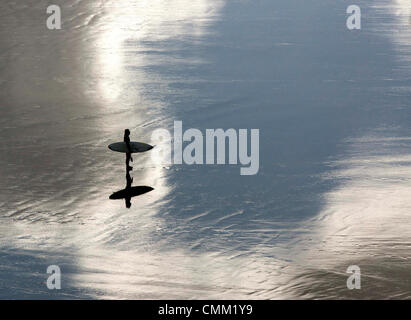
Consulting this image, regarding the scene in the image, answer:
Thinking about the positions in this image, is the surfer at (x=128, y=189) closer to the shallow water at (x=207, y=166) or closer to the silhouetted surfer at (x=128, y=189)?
the silhouetted surfer at (x=128, y=189)

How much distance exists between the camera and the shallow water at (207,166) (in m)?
27.2

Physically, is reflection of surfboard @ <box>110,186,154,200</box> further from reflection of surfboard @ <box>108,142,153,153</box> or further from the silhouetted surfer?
reflection of surfboard @ <box>108,142,153,153</box>

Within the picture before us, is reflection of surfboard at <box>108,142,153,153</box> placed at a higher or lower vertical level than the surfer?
higher

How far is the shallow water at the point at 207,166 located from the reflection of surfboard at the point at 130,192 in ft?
1.02

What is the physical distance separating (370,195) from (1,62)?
22567 millimetres

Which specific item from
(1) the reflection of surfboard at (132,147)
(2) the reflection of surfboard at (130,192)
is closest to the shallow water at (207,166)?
(2) the reflection of surfboard at (130,192)

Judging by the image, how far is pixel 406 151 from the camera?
37.1 metres

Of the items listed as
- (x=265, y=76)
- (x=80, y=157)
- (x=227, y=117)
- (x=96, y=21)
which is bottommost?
(x=80, y=157)

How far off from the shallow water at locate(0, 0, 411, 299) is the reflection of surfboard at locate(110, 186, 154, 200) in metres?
0.31

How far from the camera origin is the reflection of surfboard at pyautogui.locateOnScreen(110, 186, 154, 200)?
106 feet

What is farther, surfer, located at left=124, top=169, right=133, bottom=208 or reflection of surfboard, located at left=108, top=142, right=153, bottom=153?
reflection of surfboard, located at left=108, top=142, right=153, bottom=153

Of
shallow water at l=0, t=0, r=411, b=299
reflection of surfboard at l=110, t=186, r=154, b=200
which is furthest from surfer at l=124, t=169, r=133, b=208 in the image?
shallow water at l=0, t=0, r=411, b=299

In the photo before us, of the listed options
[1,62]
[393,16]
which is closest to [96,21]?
[1,62]
